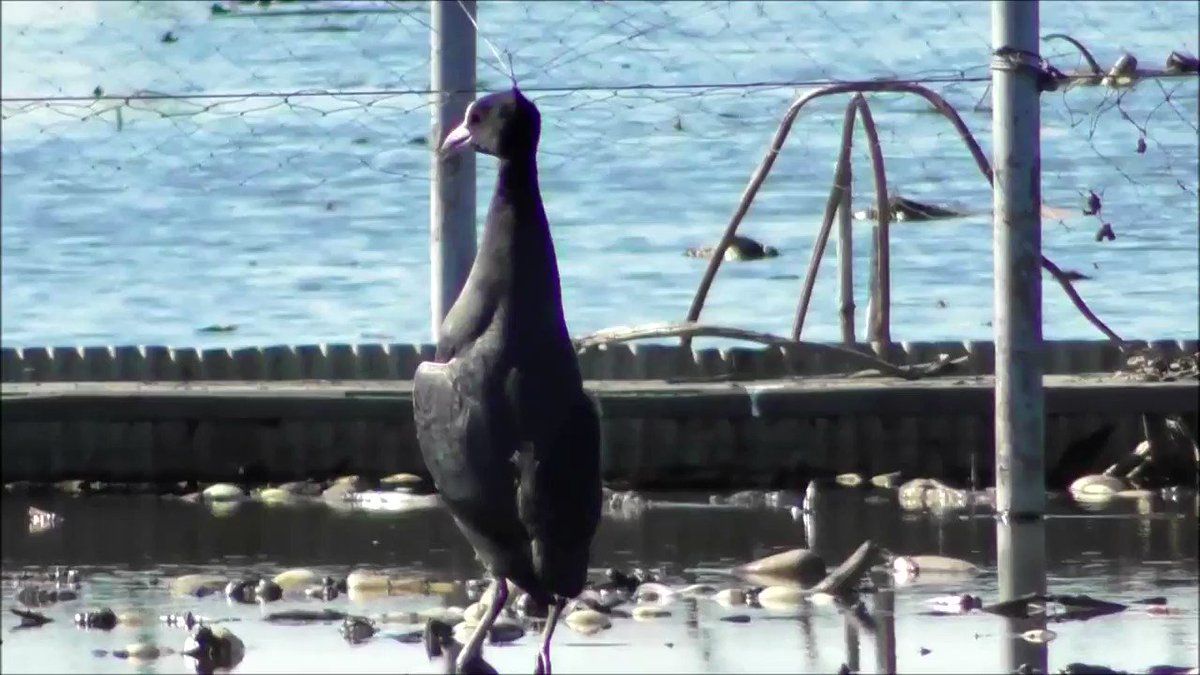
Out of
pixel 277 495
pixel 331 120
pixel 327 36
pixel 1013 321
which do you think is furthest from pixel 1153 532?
pixel 331 120

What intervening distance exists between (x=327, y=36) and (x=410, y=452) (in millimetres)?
15376

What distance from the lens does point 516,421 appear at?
716 centimetres

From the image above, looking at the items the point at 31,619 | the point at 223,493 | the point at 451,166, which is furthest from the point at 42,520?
the point at 31,619

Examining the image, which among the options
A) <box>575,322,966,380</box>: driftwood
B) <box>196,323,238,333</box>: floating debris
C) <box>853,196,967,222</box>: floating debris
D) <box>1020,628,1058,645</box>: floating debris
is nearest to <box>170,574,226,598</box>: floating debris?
<box>1020,628,1058,645</box>: floating debris

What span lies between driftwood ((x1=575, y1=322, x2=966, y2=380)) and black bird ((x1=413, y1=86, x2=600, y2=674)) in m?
5.01

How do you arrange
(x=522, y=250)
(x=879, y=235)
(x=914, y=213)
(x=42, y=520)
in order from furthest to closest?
1. (x=914, y=213)
2. (x=879, y=235)
3. (x=42, y=520)
4. (x=522, y=250)

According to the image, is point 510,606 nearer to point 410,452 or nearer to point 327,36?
point 410,452

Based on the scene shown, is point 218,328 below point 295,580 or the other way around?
the other way around

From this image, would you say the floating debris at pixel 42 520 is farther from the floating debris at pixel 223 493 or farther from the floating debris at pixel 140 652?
the floating debris at pixel 140 652

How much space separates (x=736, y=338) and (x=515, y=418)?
18.4 feet

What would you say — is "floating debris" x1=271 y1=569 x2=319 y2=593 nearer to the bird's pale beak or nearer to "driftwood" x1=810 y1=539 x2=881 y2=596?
"driftwood" x1=810 y1=539 x2=881 y2=596

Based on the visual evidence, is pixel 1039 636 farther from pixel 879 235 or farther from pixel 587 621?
pixel 879 235

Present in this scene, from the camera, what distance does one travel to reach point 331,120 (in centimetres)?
3281

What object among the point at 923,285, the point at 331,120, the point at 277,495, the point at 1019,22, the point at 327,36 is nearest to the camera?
the point at 1019,22
